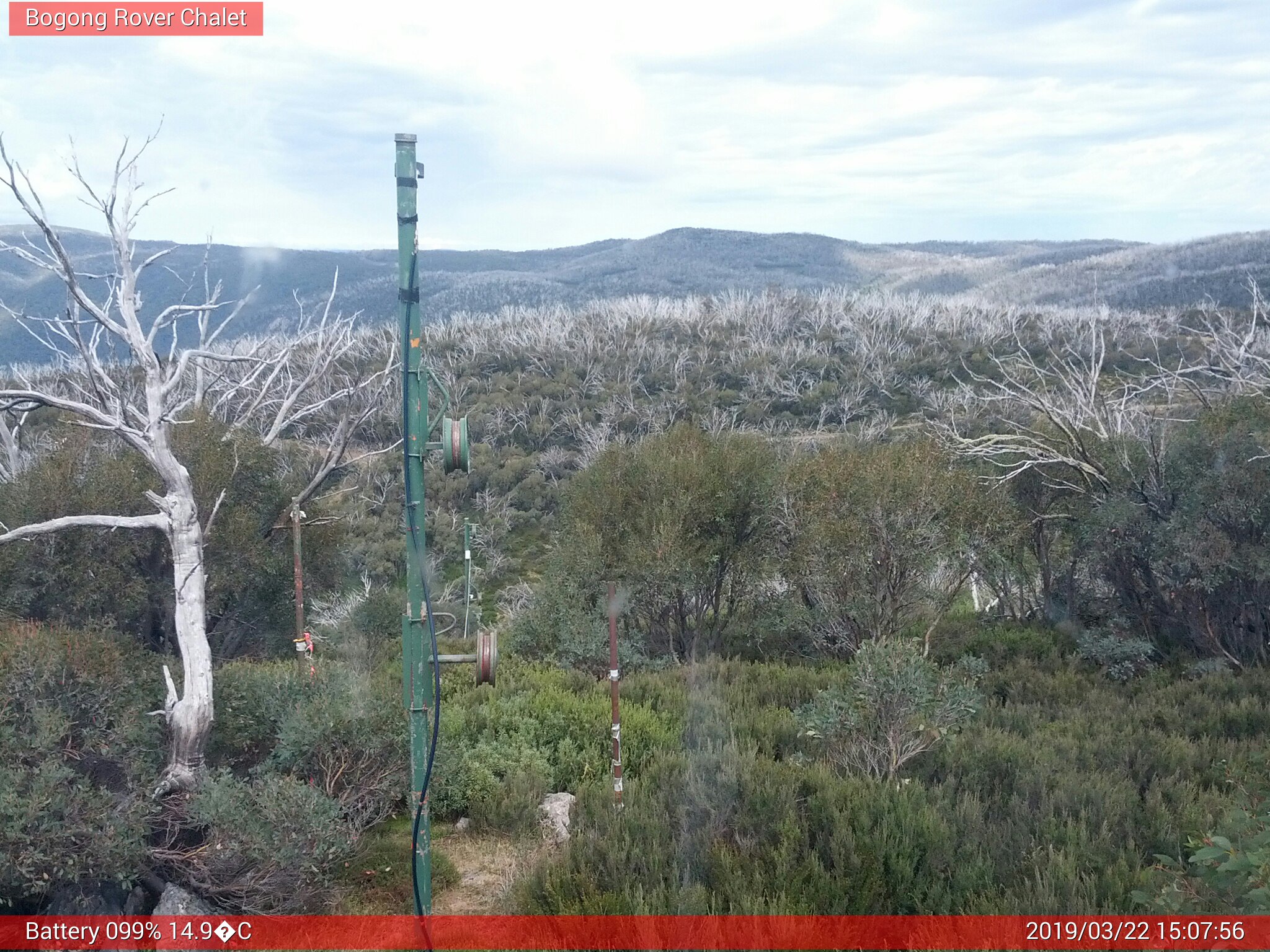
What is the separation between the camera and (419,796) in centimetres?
454

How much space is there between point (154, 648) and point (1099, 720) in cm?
1067

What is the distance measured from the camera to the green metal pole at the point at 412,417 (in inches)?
171

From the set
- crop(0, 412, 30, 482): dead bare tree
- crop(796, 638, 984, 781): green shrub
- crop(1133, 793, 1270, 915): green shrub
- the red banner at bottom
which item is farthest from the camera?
crop(0, 412, 30, 482): dead bare tree

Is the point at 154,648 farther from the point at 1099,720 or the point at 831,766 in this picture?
the point at 1099,720

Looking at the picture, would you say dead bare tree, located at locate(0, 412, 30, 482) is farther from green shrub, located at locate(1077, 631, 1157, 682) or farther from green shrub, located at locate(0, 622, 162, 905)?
green shrub, located at locate(1077, 631, 1157, 682)

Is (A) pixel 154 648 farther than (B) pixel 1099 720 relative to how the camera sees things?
Yes

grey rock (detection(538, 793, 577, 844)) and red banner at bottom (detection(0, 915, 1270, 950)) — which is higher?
red banner at bottom (detection(0, 915, 1270, 950))

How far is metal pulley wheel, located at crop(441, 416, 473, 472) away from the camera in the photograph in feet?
14.2

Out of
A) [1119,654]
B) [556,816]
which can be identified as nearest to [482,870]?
[556,816]

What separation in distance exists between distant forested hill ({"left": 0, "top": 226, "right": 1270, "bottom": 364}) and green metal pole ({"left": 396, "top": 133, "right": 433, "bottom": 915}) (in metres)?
23.5

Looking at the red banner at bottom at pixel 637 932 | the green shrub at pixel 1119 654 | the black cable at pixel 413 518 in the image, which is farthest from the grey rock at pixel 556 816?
the green shrub at pixel 1119 654

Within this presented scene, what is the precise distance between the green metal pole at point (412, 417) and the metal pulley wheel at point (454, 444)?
5.0 inches

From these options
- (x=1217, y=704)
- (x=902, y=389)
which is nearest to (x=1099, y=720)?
(x=1217, y=704)

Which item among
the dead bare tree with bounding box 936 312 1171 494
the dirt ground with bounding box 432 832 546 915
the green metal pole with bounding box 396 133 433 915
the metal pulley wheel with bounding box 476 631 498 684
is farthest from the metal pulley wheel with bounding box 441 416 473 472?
the dead bare tree with bounding box 936 312 1171 494
